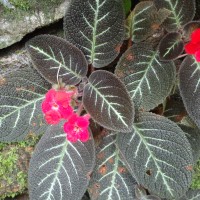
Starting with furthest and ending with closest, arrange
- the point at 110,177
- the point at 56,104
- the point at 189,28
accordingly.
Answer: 1. the point at 110,177
2. the point at 189,28
3. the point at 56,104

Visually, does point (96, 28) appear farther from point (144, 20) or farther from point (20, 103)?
point (20, 103)

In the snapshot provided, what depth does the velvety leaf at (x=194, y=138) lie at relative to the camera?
1647 mm

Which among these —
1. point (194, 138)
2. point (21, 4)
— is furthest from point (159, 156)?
point (21, 4)

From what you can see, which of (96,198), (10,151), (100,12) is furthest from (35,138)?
(100,12)

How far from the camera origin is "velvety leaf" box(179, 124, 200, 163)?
1.65m

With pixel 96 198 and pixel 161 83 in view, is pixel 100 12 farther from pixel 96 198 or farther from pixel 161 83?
pixel 96 198

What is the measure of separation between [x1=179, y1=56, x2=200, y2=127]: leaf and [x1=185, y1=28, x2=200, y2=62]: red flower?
75mm

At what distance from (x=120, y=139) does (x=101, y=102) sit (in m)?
0.18

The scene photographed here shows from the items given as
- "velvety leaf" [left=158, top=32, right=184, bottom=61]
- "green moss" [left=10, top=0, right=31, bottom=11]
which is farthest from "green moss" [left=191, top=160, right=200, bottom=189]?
"green moss" [left=10, top=0, right=31, bottom=11]

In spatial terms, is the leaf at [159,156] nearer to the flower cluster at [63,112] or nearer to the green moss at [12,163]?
the flower cluster at [63,112]

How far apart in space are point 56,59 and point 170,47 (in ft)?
1.32

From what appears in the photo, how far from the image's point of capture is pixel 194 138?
1652 millimetres

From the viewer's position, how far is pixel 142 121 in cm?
154

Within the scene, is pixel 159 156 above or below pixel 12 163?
below
